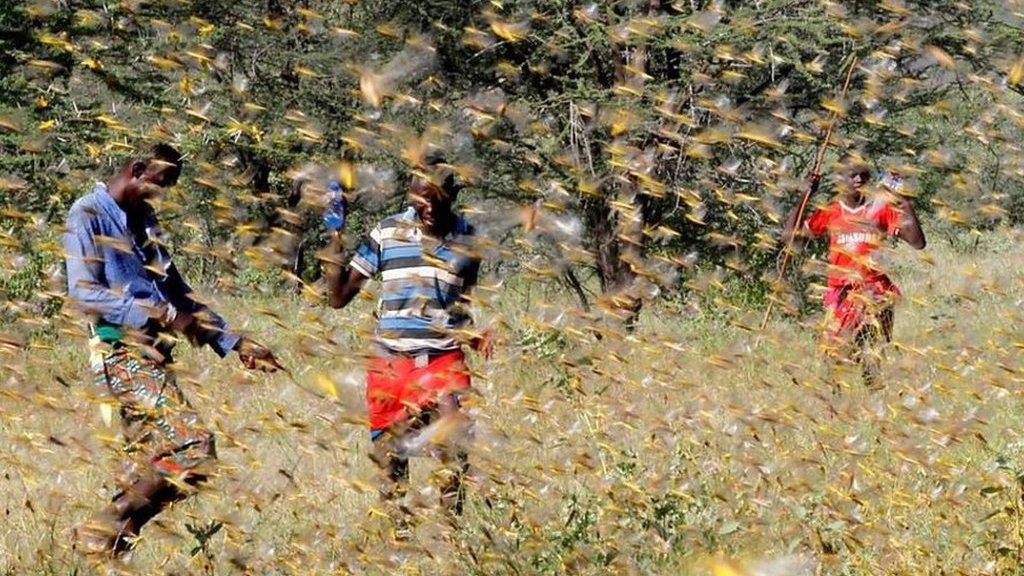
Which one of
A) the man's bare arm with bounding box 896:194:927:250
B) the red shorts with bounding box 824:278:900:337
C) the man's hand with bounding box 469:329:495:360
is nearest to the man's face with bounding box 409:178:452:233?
the man's hand with bounding box 469:329:495:360

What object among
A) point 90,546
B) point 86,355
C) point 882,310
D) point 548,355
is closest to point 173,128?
point 86,355

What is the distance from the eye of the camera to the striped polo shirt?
5566 mm

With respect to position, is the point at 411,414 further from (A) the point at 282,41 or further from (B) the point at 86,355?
(A) the point at 282,41

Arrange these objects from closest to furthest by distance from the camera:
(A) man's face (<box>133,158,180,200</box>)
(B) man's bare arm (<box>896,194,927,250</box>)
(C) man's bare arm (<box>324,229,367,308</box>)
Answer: (A) man's face (<box>133,158,180,200</box>), (C) man's bare arm (<box>324,229,367,308</box>), (B) man's bare arm (<box>896,194,927,250</box>)

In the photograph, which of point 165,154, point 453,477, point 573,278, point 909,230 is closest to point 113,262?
point 165,154

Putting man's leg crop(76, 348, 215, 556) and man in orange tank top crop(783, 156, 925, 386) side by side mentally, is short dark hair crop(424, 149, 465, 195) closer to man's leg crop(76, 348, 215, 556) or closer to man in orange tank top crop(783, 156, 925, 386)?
man's leg crop(76, 348, 215, 556)

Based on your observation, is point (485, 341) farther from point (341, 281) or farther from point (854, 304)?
point (854, 304)

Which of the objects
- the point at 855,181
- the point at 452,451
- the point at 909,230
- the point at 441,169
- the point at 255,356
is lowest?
the point at 909,230

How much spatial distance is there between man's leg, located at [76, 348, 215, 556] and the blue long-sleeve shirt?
7.0 inches

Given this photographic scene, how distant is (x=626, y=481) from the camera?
180 inches

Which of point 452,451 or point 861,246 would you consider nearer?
point 452,451

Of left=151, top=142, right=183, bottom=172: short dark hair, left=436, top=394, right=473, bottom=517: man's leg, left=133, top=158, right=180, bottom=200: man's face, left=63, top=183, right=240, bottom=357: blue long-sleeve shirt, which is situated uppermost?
left=151, top=142, right=183, bottom=172: short dark hair

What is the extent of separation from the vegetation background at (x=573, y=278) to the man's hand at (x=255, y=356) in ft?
0.69

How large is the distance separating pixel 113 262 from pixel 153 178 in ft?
1.16
